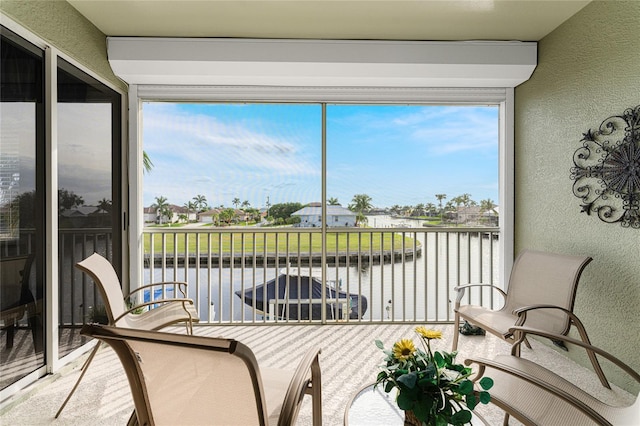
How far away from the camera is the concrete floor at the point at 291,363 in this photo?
6.42 ft

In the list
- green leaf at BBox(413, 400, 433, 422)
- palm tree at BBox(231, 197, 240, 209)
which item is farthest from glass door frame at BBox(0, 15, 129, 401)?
green leaf at BBox(413, 400, 433, 422)

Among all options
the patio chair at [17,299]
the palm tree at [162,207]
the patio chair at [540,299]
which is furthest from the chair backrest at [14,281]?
the patio chair at [540,299]

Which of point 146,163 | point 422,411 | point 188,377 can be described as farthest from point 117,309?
point 422,411

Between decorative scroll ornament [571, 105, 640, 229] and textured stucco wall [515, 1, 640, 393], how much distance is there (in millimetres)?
71

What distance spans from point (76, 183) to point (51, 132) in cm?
45

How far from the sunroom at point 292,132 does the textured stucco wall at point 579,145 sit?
0.04ft

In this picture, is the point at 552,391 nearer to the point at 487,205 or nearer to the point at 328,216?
the point at 328,216

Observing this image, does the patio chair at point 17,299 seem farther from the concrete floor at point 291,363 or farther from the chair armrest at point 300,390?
the chair armrest at point 300,390

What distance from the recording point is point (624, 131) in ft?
7.46

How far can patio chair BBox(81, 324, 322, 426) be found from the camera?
105cm

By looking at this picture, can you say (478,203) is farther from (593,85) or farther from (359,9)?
(359,9)

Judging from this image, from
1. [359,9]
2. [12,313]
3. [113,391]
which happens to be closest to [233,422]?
[113,391]

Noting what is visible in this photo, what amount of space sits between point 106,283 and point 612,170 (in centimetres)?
346

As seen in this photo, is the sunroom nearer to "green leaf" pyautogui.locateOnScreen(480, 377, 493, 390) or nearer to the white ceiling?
the white ceiling
